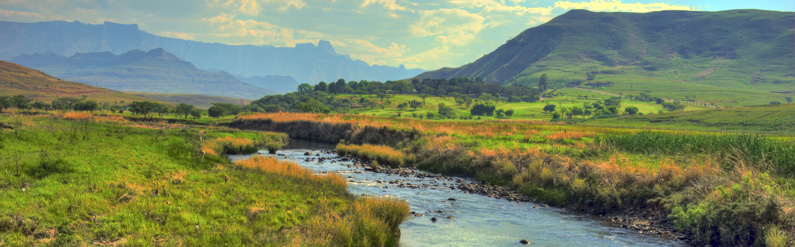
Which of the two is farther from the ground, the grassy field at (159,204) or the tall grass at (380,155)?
the grassy field at (159,204)

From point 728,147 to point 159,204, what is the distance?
33226 mm

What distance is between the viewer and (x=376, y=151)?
4325 cm

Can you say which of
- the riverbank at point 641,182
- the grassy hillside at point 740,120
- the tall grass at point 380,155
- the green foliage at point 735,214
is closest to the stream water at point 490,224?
the green foliage at point 735,214

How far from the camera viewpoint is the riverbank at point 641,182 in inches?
643

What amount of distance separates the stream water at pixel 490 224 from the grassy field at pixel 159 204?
8.81 ft

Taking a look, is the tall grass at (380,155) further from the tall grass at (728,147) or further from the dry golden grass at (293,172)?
the tall grass at (728,147)

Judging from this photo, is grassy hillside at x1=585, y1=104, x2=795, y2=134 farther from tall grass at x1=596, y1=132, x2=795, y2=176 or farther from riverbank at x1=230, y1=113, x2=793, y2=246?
riverbank at x1=230, y1=113, x2=793, y2=246

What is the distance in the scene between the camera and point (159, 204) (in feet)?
50.8

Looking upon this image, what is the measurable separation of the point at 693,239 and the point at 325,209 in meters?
16.9

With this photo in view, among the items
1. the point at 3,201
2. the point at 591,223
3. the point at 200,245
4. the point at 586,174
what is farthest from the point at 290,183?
the point at 586,174

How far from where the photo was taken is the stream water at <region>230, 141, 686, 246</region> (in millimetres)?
17922

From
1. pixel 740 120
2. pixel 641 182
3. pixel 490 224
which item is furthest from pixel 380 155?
pixel 740 120

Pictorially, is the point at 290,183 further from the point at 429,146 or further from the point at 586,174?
the point at 429,146

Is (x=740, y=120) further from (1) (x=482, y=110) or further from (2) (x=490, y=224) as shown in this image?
(2) (x=490, y=224)
